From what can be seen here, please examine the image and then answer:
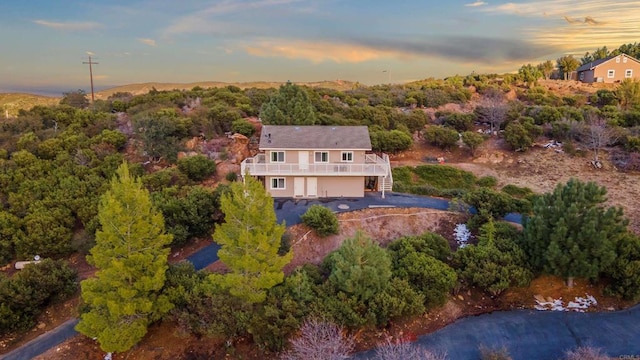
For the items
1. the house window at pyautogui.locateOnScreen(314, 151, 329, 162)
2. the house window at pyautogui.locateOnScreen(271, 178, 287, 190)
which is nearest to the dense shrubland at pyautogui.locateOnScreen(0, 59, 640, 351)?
the house window at pyautogui.locateOnScreen(271, 178, 287, 190)

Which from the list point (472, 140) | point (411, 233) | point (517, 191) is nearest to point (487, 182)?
point (517, 191)

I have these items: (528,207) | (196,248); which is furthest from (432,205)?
(196,248)

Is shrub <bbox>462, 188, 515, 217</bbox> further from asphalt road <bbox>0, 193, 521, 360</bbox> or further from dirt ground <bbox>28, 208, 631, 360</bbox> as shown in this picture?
dirt ground <bbox>28, 208, 631, 360</bbox>

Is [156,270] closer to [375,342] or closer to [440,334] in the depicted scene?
[375,342]

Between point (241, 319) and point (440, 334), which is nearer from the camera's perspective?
point (241, 319)

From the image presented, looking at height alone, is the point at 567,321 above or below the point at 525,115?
below

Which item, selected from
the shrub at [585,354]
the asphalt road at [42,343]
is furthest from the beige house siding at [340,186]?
the asphalt road at [42,343]

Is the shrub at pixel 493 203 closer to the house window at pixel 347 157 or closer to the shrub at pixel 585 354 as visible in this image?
the house window at pixel 347 157
